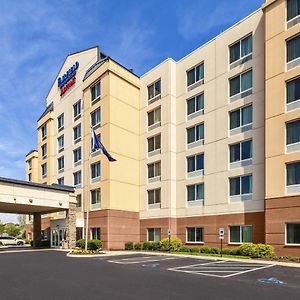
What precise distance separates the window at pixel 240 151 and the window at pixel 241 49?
7.55 metres

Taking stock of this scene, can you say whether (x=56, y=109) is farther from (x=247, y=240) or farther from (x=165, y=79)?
(x=247, y=240)

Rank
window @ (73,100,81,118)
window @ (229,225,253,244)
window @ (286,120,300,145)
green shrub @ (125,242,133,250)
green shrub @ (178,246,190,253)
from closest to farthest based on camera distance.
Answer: window @ (286,120,300,145) < window @ (229,225,253,244) < green shrub @ (178,246,190,253) < green shrub @ (125,242,133,250) < window @ (73,100,81,118)

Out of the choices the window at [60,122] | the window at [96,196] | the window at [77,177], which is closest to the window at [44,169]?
the window at [60,122]

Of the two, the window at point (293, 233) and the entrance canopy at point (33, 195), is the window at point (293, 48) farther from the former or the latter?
the entrance canopy at point (33, 195)

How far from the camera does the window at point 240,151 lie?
2806 cm

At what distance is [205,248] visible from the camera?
29.0m

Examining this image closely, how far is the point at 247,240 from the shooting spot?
2714 centimetres

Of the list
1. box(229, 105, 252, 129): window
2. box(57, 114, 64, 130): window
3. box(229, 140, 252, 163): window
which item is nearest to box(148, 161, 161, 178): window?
box(229, 140, 252, 163): window

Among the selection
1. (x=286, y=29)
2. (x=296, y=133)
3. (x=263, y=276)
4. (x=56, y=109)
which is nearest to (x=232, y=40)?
(x=286, y=29)

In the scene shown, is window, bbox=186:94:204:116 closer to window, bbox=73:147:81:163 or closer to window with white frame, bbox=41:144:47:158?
window, bbox=73:147:81:163

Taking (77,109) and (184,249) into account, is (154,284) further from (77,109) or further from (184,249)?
(77,109)

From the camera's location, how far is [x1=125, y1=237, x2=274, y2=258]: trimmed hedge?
2384cm

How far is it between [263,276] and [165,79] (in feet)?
80.5

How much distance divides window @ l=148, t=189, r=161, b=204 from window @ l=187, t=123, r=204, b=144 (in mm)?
6163
